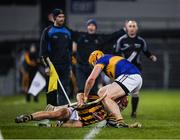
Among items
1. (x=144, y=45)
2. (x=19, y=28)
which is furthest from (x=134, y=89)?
(x=19, y=28)

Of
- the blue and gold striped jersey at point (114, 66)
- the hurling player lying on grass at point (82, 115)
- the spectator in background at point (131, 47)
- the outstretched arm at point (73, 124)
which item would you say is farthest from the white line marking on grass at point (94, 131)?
the spectator in background at point (131, 47)

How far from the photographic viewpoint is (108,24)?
42125 millimetres

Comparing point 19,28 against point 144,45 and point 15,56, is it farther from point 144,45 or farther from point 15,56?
point 144,45

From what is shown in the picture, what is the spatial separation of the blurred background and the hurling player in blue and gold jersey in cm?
2347

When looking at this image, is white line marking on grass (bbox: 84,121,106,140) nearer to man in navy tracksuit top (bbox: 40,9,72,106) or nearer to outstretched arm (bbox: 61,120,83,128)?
outstretched arm (bbox: 61,120,83,128)

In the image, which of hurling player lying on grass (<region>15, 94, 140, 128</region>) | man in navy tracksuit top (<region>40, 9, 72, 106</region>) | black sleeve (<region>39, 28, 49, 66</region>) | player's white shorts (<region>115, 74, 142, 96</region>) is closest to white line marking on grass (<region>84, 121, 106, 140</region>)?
hurling player lying on grass (<region>15, 94, 140, 128</region>)

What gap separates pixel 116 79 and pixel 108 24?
27980 mm

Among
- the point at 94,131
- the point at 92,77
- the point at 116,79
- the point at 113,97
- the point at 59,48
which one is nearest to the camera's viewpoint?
the point at 94,131

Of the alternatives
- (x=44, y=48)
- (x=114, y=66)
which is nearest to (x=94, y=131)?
(x=114, y=66)

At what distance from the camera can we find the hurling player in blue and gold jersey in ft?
45.7

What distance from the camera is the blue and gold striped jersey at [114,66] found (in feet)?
45.9

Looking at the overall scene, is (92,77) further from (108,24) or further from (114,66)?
(108,24)

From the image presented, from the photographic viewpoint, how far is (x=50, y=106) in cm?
1533

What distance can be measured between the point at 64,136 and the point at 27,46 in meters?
26.8
